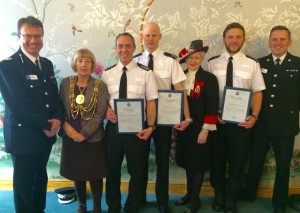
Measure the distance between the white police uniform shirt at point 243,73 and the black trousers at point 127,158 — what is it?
2.79ft

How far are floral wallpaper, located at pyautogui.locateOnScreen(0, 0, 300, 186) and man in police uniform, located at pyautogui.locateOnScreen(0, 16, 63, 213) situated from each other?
32.6 inches

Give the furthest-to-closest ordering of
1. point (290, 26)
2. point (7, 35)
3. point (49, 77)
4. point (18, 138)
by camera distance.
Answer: point (7, 35), point (290, 26), point (49, 77), point (18, 138)

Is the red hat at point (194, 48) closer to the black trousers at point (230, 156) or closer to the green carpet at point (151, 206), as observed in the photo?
the black trousers at point (230, 156)

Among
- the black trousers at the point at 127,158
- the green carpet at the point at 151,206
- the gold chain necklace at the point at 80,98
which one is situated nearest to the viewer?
the gold chain necklace at the point at 80,98

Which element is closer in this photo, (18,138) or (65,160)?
(18,138)

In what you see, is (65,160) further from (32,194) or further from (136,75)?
(136,75)

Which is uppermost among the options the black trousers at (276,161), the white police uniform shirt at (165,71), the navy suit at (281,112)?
the white police uniform shirt at (165,71)

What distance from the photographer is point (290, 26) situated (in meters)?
2.89

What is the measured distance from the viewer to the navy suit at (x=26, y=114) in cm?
209

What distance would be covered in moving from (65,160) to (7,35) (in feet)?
5.18

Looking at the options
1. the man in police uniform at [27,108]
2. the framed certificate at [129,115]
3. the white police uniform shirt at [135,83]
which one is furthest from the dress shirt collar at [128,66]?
the man in police uniform at [27,108]

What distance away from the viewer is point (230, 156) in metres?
2.69

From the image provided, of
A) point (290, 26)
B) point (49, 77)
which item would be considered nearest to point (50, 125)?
point (49, 77)

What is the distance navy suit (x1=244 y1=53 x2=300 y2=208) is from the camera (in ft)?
8.46
